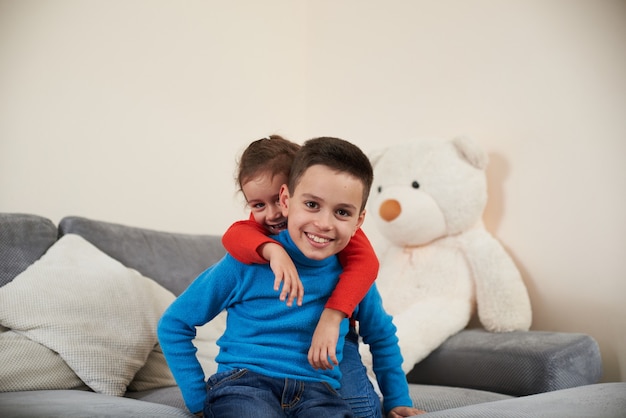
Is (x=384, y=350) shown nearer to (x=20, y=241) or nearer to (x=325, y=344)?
(x=325, y=344)

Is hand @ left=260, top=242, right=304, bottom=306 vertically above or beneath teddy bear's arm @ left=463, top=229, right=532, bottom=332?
above

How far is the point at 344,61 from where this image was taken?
291 centimetres

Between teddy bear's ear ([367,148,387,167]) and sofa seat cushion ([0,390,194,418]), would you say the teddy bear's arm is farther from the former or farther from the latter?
sofa seat cushion ([0,390,194,418])

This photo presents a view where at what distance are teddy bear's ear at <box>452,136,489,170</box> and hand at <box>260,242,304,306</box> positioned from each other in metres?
1.21

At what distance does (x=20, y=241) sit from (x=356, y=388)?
0.98m

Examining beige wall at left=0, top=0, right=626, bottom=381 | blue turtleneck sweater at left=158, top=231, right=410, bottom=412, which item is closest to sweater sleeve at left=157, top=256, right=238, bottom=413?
blue turtleneck sweater at left=158, top=231, right=410, bottom=412

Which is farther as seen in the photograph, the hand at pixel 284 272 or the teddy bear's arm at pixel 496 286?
the teddy bear's arm at pixel 496 286

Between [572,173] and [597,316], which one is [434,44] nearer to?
[572,173]

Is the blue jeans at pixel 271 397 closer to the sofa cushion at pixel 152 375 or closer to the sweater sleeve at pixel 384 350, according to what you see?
the sweater sleeve at pixel 384 350

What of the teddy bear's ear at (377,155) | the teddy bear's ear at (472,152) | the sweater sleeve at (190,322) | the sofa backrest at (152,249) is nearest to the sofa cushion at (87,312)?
the sofa backrest at (152,249)

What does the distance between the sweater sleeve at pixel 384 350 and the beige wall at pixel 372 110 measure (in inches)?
38.6

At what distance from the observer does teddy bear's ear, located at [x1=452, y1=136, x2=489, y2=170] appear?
2.12 metres

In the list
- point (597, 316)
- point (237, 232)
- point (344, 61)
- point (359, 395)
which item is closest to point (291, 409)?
point (359, 395)

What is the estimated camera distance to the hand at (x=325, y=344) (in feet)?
3.52
